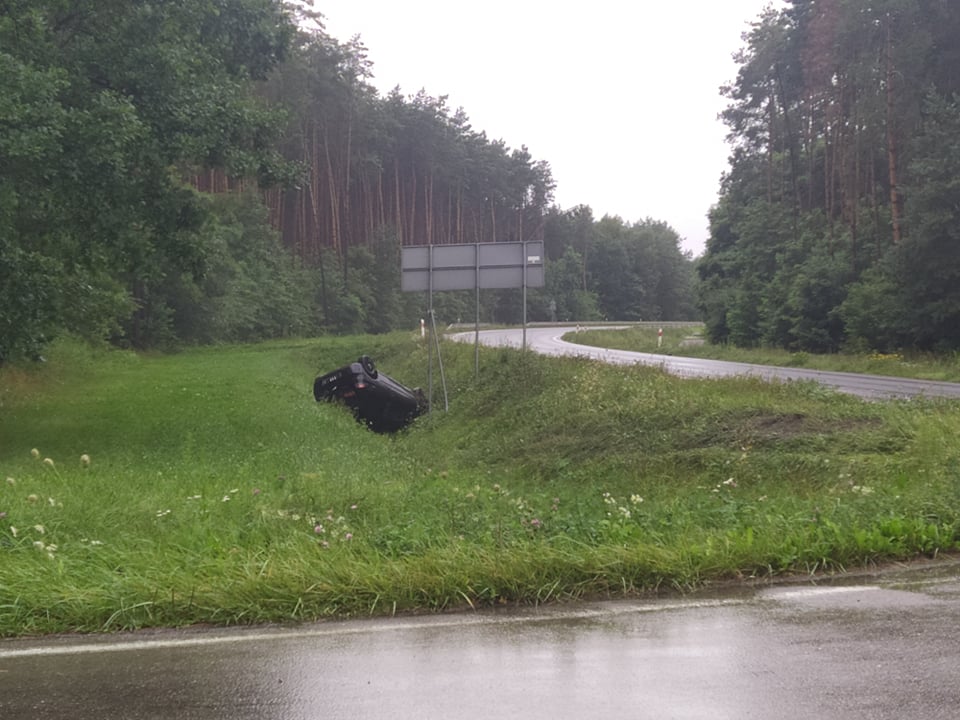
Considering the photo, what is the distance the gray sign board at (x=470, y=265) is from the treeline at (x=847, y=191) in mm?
16069

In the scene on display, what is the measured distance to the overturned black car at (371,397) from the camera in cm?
2016

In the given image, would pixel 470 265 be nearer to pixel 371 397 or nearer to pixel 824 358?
pixel 371 397

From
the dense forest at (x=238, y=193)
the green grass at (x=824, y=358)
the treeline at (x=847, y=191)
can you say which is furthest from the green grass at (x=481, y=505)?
the treeline at (x=847, y=191)

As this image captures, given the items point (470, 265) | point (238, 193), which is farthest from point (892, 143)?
point (238, 193)

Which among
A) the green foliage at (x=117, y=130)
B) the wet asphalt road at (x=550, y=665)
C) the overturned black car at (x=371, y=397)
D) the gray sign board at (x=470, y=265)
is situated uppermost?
the green foliage at (x=117, y=130)

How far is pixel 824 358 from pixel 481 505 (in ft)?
87.6

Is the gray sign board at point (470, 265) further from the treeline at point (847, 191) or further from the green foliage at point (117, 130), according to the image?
the treeline at point (847, 191)

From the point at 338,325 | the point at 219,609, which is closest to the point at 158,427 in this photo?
the point at 219,609

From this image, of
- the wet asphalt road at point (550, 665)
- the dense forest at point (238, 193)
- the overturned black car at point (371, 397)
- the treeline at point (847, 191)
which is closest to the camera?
the wet asphalt road at point (550, 665)

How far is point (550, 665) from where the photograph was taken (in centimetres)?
398

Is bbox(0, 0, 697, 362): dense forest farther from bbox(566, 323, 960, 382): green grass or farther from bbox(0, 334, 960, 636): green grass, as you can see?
bbox(566, 323, 960, 382): green grass

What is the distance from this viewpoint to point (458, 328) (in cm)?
4856

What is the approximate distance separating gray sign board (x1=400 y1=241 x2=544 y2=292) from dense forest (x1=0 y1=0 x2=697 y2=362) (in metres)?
3.28

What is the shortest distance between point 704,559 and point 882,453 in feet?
16.1
